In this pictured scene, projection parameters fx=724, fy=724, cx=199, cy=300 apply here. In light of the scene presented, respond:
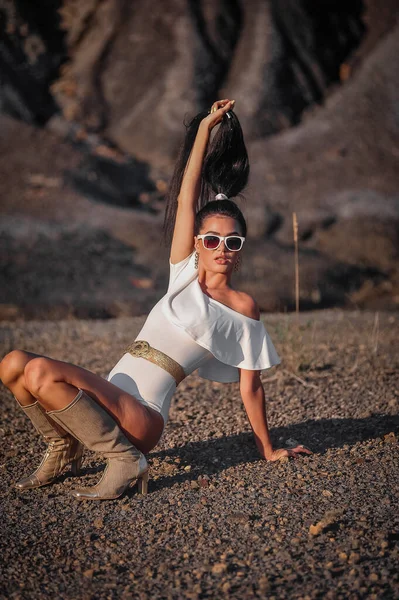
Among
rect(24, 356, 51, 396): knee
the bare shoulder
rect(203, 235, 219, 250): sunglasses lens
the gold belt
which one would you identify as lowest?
the bare shoulder

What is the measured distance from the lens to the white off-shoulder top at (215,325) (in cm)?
317

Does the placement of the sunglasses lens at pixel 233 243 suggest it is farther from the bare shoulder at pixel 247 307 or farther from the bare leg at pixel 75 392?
the bare leg at pixel 75 392

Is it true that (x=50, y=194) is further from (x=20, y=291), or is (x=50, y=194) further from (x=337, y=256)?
(x=337, y=256)

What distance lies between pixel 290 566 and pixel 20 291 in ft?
27.0

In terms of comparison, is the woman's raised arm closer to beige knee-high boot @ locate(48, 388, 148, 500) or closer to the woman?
the woman

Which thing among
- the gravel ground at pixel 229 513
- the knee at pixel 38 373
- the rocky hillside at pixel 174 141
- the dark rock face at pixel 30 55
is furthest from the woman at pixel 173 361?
the dark rock face at pixel 30 55

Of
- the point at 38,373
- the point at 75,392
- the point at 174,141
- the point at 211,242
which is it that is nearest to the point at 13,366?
the point at 38,373

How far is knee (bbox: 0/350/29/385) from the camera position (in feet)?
9.86

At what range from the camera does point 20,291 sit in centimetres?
1023

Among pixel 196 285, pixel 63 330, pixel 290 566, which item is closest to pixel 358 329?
pixel 63 330

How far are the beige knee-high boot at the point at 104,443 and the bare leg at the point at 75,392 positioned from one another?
0.04 metres

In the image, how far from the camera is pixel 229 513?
10.1 ft

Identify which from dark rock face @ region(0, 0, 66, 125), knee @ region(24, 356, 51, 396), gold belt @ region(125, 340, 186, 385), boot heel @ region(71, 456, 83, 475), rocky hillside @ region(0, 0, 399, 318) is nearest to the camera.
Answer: knee @ region(24, 356, 51, 396)

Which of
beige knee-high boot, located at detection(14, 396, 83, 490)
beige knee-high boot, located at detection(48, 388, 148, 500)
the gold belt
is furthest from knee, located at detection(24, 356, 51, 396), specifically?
the gold belt
